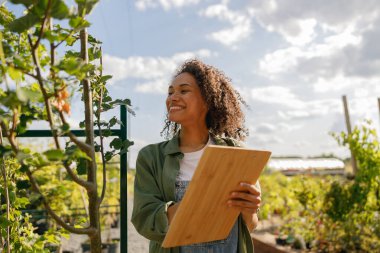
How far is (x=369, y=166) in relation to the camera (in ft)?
14.4

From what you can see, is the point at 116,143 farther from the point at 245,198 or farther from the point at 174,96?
the point at 245,198

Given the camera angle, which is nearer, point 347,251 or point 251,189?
point 251,189

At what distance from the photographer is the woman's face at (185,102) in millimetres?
1646

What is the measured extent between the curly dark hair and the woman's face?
0.12 feet

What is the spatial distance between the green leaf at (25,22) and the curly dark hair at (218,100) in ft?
3.07

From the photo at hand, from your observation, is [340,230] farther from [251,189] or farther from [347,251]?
[251,189]

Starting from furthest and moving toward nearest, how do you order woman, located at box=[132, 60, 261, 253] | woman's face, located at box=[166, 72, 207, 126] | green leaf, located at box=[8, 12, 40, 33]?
woman's face, located at box=[166, 72, 207, 126] < woman, located at box=[132, 60, 261, 253] < green leaf, located at box=[8, 12, 40, 33]

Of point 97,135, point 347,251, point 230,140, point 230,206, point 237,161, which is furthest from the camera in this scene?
point 347,251

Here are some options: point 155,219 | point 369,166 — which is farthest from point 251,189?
point 369,166

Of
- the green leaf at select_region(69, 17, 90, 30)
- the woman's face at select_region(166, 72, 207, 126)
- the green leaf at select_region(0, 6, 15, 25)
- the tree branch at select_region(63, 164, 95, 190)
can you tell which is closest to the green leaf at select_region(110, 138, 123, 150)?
the woman's face at select_region(166, 72, 207, 126)

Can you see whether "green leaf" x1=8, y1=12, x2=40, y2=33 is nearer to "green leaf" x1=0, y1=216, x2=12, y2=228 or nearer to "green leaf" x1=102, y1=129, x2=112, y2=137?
"green leaf" x1=102, y1=129, x2=112, y2=137

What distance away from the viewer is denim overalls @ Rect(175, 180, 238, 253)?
5.07 ft

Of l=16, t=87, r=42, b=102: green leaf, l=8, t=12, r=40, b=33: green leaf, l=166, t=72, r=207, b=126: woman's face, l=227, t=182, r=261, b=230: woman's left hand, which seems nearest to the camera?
l=16, t=87, r=42, b=102: green leaf

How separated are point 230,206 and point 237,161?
0.66 ft
